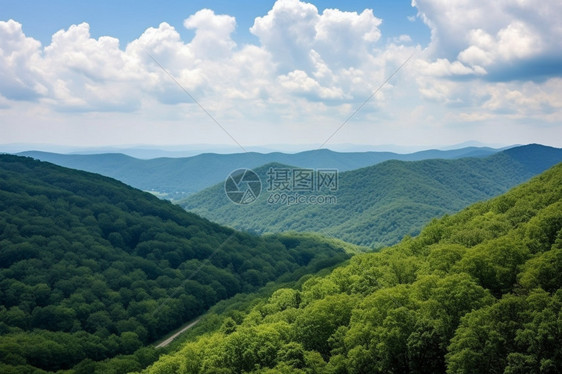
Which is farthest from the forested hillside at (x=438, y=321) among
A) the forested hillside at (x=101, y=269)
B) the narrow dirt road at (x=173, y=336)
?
the narrow dirt road at (x=173, y=336)

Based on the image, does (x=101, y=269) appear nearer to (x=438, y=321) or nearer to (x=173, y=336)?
(x=173, y=336)

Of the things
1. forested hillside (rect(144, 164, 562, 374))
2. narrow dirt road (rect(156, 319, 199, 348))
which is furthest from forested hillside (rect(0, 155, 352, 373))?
forested hillside (rect(144, 164, 562, 374))

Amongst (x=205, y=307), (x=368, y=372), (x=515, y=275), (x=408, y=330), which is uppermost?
(x=515, y=275)

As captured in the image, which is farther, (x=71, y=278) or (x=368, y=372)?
(x=71, y=278)

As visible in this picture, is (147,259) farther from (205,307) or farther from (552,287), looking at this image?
(552,287)

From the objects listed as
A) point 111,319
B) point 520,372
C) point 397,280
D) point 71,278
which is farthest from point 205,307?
point 520,372
